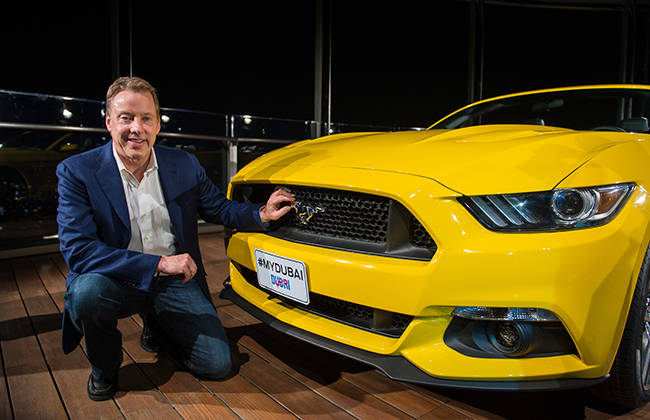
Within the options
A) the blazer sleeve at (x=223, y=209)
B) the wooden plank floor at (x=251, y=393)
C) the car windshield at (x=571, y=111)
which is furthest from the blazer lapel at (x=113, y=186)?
the car windshield at (x=571, y=111)

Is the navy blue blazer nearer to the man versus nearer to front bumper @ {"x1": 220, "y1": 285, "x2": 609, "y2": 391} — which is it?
the man

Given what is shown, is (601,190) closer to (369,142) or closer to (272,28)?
(369,142)

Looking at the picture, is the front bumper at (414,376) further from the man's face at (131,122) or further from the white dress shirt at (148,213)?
the man's face at (131,122)

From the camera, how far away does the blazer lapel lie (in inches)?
57.4

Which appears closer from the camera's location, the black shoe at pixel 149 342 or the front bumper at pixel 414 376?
the front bumper at pixel 414 376

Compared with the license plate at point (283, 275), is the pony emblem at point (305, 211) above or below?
above

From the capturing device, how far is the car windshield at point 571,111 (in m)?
1.91

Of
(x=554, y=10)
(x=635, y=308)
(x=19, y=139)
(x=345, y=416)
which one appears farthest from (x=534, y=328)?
(x=554, y=10)

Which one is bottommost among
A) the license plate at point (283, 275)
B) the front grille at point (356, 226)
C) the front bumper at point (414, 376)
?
the front bumper at point (414, 376)

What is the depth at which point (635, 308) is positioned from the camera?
1.15 metres

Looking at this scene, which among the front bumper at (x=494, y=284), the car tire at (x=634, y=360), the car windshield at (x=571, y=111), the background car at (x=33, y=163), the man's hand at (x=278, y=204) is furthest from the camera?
the background car at (x=33, y=163)

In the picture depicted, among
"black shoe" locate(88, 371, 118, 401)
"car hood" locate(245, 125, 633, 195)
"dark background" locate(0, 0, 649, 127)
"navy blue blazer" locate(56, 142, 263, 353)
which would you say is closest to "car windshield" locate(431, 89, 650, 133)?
"car hood" locate(245, 125, 633, 195)

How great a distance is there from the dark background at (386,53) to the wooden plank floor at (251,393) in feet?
17.1

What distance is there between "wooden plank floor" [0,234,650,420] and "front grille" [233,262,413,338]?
30 cm
